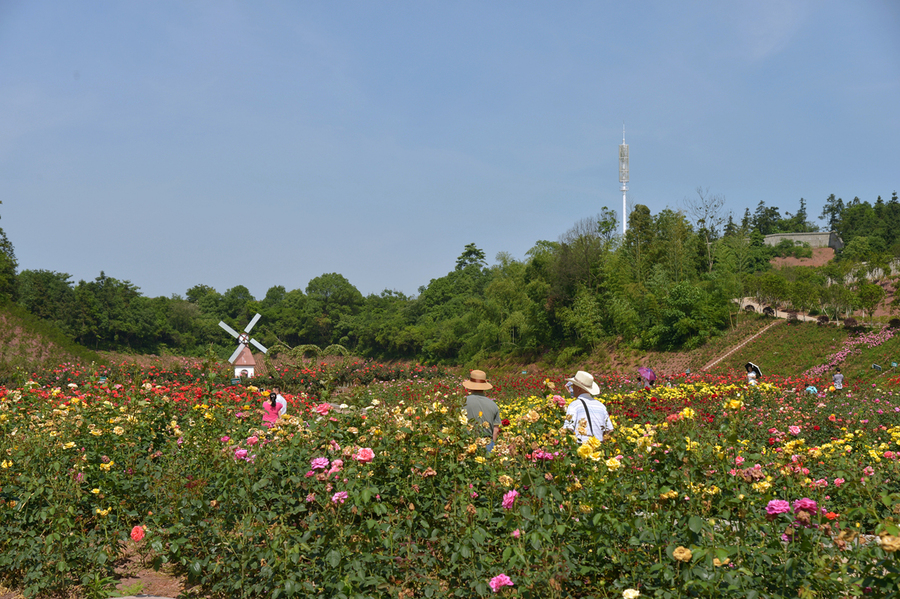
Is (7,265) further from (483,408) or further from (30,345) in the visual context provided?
(483,408)

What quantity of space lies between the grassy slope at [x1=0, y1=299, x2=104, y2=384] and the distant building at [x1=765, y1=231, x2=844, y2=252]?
255ft

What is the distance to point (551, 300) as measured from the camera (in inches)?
1292

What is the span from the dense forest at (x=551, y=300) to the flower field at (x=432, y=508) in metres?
12.1

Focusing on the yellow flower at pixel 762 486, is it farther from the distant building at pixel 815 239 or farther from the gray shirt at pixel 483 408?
the distant building at pixel 815 239

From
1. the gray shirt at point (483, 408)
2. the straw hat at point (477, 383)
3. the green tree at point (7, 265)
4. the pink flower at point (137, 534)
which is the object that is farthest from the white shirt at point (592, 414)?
the green tree at point (7, 265)

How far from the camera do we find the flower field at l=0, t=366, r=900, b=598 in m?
2.30

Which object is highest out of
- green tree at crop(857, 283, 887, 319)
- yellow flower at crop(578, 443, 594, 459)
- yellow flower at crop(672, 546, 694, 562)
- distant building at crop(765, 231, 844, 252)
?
distant building at crop(765, 231, 844, 252)

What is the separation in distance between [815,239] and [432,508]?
8304 centimetres

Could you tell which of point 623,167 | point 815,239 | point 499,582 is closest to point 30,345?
point 499,582

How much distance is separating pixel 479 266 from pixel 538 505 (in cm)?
6961

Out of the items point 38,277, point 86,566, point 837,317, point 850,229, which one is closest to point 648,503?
point 86,566

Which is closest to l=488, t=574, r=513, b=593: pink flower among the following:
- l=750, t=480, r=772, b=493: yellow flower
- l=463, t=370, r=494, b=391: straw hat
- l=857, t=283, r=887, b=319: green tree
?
l=750, t=480, r=772, b=493: yellow flower

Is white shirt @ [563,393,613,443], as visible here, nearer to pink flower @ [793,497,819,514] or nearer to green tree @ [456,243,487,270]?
pink flower @ [793,497,819,514]

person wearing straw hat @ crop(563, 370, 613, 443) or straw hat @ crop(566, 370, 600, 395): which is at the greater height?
straw hat @ crop(566, 370, 600, 395)
